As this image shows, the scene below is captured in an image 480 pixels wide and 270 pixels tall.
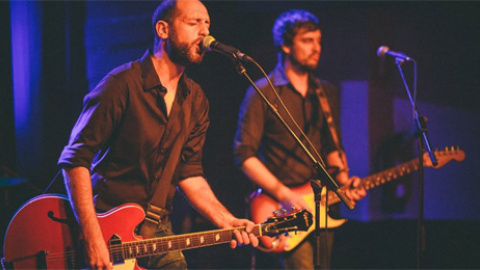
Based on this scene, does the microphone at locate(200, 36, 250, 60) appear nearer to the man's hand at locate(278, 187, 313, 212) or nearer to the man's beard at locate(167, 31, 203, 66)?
the man's beard at locate(167, 31, 203, 66)

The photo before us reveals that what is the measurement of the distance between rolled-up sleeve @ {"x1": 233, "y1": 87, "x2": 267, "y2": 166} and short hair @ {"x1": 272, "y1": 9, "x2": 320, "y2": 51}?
1.84 feet

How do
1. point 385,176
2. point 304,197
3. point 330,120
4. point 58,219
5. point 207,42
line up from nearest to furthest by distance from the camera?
1. point 58,219
2. point 207,42
3. point 304,197
4. point 330,120
5. point 385,176

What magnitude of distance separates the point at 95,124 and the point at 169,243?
0.76 meters

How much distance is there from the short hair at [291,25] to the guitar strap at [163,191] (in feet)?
4.26

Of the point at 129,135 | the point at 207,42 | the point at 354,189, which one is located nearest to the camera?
the point at 207,42

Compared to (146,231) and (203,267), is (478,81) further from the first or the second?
(146,231)

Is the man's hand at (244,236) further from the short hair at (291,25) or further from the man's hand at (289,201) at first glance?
the short hair at (291,25)

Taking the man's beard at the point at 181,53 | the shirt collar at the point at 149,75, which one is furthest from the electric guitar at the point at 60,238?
the man's beard at the point at 181,53

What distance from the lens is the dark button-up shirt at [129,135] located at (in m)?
2.48

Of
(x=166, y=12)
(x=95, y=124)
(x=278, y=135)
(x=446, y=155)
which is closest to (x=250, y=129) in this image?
(x=278, y=135)

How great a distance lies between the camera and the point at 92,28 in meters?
4.06

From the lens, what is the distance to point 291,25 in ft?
12.8

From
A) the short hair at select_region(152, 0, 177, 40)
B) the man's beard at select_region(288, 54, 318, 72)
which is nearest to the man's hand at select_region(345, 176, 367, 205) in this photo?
the man's beard at select_region(288, 54, 318, 72)

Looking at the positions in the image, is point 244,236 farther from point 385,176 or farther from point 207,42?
point 385,176
